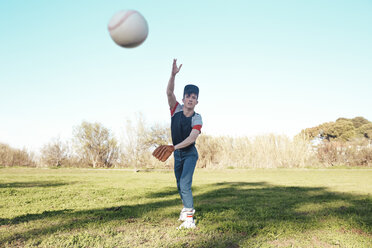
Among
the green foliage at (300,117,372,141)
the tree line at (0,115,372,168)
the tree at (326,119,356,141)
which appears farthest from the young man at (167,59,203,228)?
the tree at (326,119,356,141)

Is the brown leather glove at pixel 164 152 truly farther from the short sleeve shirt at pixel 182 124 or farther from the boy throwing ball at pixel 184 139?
the short sleeve shirt at pixel 182 124

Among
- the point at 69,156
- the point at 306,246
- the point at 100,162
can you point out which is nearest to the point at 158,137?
the point at 100,162

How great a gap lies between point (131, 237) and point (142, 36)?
2.78 metres

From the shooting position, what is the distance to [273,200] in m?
6.35

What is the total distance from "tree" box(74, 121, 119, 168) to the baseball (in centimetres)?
1950

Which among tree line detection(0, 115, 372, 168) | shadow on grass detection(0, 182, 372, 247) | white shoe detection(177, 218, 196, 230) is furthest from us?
tree line detection(0, 115, 372, 168)

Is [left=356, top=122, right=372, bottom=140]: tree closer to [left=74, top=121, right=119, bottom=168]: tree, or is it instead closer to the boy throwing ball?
[left=74, top=121, right=119, bottom=168]: tree

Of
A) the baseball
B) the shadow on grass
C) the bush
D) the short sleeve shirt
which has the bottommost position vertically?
the shadow on grass

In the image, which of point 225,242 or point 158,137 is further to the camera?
point 158,137

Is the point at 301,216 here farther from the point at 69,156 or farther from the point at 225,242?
the point at 69,156

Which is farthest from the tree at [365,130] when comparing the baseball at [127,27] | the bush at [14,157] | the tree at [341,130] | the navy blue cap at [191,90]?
the baseball at [127,27]

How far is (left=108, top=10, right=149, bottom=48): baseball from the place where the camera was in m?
4.24

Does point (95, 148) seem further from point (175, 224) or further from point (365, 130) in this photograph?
point (365, 130)

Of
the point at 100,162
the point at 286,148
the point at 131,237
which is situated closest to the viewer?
the point at 131,237
